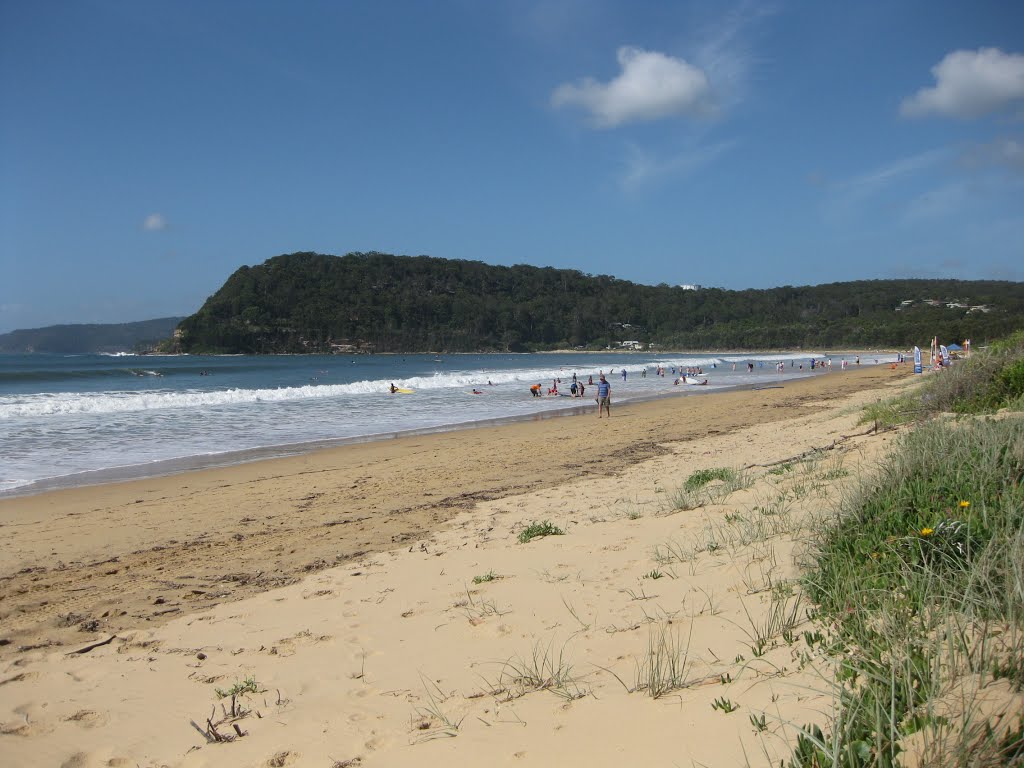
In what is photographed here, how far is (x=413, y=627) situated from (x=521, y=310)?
483 ft

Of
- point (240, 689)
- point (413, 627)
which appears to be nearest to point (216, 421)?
point (413, 627)

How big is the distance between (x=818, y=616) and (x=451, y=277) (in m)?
164

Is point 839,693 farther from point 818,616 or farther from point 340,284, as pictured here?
point 340,284

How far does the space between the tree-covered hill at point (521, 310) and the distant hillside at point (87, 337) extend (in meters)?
44.3

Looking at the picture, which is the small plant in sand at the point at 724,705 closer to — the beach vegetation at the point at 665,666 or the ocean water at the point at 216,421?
the beach vegetation at the point at 665,666

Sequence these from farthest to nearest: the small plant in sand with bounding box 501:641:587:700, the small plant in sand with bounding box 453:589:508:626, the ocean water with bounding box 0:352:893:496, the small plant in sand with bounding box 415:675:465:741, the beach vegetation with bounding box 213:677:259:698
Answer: the ocean water with bounding box 0:352:893:496 → the small plant in sand with bounding box 453:589:508:626 → the beach vegetation with bounding box 213:677:259:698 → the small plant in sand with bounding box 501:641:587:700 → the small plant in sand with bounding box 415:675:465:741

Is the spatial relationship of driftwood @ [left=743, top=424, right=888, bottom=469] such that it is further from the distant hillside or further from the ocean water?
the distant hillside

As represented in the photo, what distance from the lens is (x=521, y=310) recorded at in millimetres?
150500

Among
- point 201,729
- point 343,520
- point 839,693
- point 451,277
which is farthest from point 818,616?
point 451,277

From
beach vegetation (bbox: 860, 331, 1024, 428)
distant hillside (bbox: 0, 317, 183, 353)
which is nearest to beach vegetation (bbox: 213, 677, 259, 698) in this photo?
beach vegetation (bbox: 860, 331, 1024, 428)

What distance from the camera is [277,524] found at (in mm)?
7996

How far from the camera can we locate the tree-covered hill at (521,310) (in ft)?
393

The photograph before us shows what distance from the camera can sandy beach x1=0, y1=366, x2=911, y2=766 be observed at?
2682 millimetres

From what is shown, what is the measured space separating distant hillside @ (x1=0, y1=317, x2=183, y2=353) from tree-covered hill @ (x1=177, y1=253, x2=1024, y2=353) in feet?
145
